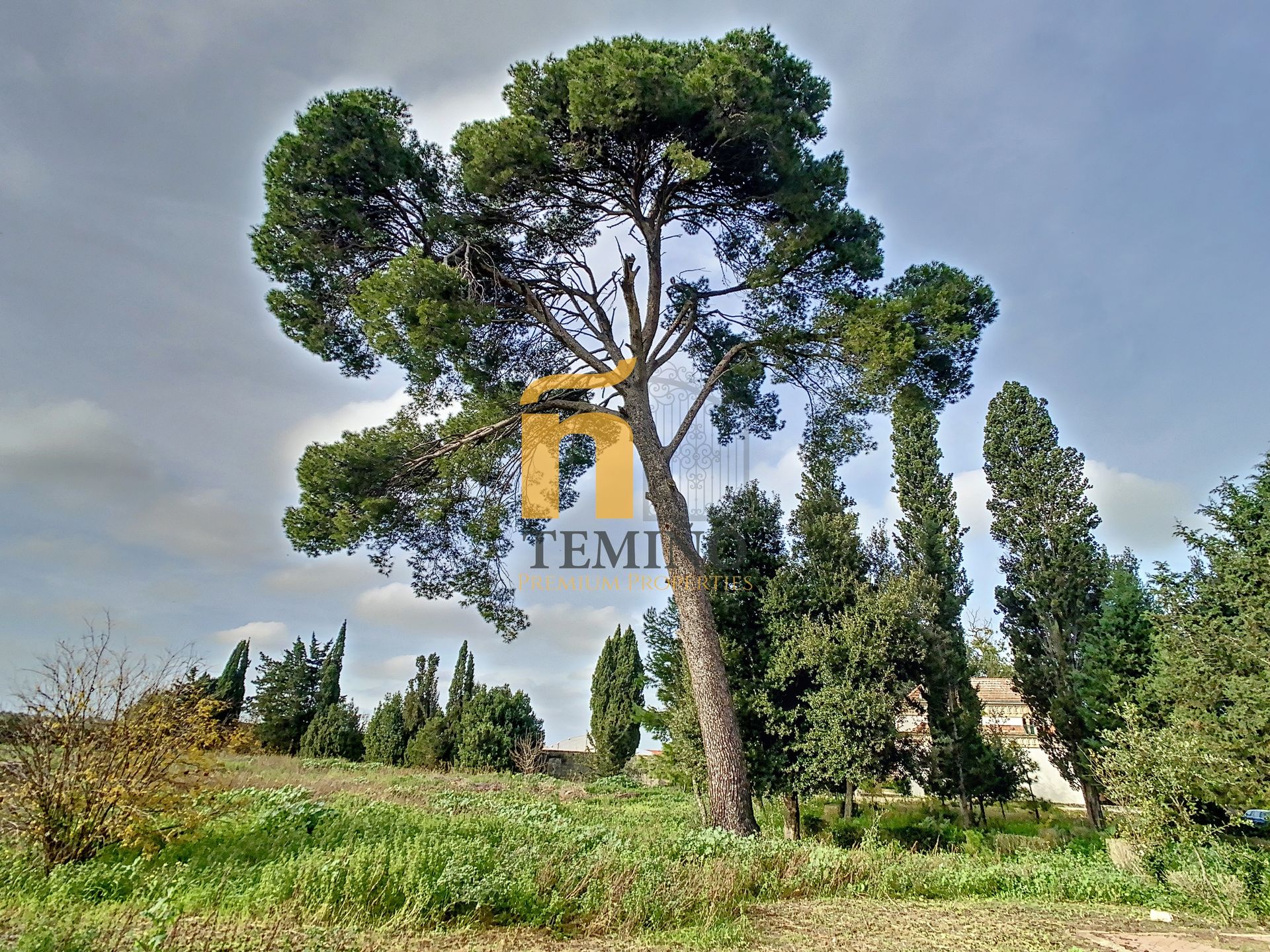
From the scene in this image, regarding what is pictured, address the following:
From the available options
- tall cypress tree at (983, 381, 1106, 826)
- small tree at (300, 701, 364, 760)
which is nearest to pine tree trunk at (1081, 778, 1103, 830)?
tall cypress tree at (983, 381, 1106, 826)

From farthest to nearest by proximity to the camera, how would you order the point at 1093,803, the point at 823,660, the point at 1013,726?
the point at 1013,726, the point at 1093,803, the point at 823,660

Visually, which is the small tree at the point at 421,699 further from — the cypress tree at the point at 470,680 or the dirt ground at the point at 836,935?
the dirt ground at the point at 836,935

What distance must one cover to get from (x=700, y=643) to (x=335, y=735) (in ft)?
60.0

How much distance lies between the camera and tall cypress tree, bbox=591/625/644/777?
2308 cm

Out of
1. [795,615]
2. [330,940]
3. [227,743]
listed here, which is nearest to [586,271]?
[795,615]

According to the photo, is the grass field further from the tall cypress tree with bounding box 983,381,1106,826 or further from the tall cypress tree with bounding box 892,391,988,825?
the tall cypress tree with bounding box 983,381,1106,826

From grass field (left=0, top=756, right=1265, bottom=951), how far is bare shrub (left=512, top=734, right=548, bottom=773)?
13.9 meters

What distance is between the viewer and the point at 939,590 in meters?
13.4

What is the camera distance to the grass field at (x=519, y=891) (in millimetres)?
3365

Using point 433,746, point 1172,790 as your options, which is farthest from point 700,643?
point 433,746

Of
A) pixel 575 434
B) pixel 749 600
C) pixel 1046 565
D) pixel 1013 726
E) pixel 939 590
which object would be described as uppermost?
pixel 575 434

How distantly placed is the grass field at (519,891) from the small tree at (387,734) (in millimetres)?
15637

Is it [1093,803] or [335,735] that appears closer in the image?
[1093,803]

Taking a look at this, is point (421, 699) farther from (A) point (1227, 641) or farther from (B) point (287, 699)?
(A) point (1227, 641)
